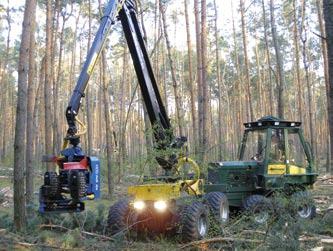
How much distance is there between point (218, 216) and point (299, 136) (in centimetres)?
355

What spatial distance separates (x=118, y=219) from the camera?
772cm

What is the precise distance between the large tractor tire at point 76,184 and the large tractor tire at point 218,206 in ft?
9.48

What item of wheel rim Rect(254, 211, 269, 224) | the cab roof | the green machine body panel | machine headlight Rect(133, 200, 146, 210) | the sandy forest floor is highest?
the cab roof

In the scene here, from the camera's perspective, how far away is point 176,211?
7.62 metres

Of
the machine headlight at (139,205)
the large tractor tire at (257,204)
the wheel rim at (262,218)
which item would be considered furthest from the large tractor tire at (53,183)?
the large tractor tire at (257,204)

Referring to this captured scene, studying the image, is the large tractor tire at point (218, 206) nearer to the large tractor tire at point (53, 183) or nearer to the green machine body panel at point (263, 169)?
the green machine body panel at point (263, 169)

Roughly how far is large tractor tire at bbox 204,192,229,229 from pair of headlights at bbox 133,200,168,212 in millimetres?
824

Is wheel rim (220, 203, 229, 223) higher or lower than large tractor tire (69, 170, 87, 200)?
lower

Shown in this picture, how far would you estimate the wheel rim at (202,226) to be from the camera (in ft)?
24.2

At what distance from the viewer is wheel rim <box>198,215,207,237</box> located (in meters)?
7.37

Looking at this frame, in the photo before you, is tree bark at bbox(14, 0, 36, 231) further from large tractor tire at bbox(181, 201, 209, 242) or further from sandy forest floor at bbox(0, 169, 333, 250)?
Result: large tractor tire at bbox(181, 201, 209, 242)

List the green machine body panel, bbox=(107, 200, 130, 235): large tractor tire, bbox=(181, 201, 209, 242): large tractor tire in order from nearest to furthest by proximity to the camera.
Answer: bbox=(181, 201, 209, 242): large tractor tire → bbox=(107, 200, 130, 235): large tractor tire → the green machine body panel

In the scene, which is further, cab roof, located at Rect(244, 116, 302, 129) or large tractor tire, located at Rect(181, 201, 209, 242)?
cab roof, located at Rect(244, 116, 302, 129)

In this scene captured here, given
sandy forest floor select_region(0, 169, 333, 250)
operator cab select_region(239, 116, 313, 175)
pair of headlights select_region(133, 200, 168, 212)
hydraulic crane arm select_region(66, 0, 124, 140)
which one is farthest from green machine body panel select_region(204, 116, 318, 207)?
hydraulic crane arm select_region(66, 0, 124, 140)
